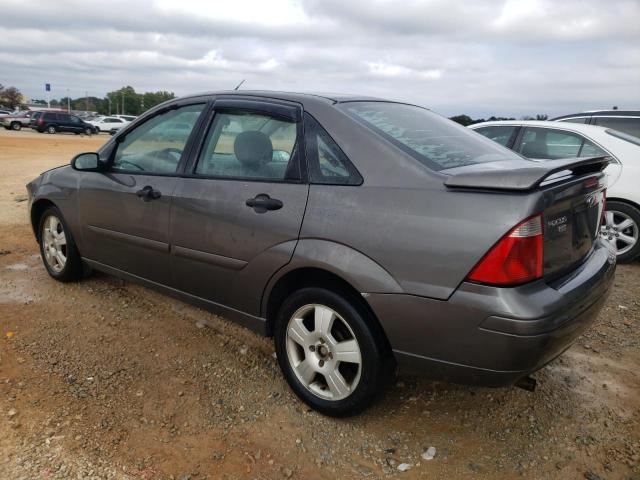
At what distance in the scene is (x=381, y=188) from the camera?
96.7 inches

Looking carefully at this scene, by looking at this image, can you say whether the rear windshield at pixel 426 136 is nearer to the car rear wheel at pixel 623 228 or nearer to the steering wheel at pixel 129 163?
the steering wheel at pixel 129 163

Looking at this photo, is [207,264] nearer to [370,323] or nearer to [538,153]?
[370,323]

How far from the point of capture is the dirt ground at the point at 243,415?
8.01 ft

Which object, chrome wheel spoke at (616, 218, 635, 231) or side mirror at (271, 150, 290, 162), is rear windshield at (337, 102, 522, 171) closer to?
side mirror at (271, 150, 290, 162)

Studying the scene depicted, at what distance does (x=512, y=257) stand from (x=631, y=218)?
446 centimetres

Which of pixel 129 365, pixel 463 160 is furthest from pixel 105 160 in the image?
pixel 463 160

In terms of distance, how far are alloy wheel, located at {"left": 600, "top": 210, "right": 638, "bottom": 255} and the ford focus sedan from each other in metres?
3.24

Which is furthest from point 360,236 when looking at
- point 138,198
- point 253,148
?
point 138,198

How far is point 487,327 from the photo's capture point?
2.16 meters

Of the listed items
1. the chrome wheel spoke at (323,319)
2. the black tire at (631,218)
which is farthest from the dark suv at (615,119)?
the chrome wheel spoke at (323,319)

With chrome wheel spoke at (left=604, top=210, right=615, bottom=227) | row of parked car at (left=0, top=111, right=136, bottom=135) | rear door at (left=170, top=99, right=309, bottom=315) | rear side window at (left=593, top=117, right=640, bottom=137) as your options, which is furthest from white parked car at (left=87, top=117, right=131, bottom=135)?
rear door at (left=170, top=99, right=309, bottom=315)

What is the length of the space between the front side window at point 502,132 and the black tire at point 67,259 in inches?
194

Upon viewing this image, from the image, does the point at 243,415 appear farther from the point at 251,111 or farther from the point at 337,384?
the point at 251,111

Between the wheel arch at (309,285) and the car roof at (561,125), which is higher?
the car roof at (561,125)
